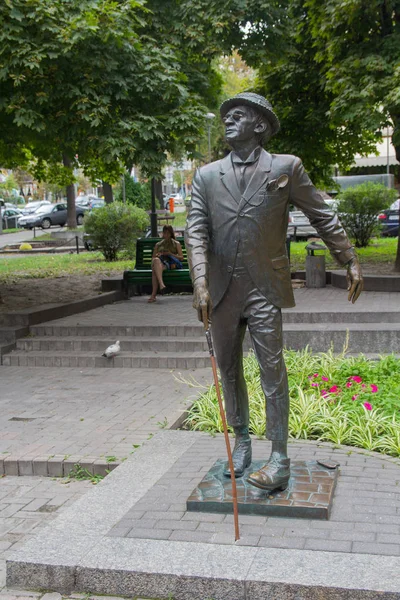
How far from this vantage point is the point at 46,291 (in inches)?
607

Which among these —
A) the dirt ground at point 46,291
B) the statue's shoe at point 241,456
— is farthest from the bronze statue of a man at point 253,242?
the dirt ground at point 46,291

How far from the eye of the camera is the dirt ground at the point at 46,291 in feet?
44.0

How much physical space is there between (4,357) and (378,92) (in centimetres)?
704

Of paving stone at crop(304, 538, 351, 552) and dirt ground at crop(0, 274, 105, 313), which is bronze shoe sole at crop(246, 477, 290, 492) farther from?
dirt ground at crop(0, 274, 105, 313)

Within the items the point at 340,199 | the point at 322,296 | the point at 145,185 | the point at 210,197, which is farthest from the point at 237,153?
the point at 145,185

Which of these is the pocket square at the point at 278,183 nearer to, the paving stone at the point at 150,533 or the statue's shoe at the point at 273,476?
the statue's shoe at the point at 273,476

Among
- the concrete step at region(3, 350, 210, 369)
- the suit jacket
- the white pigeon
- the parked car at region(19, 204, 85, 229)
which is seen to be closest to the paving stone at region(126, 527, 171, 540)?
the suit jacket

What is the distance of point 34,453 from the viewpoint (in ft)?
20.9

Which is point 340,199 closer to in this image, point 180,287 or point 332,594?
point 180,287

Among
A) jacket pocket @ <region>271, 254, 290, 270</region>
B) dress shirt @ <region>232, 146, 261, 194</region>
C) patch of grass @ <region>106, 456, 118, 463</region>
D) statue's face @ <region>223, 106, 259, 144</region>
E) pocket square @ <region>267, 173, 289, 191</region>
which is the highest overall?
statue's face @ <region>223, 106, 259, 144</region>

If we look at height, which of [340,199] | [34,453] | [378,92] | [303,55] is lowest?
[34,453]

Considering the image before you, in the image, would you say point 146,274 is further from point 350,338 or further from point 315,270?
point 350,338

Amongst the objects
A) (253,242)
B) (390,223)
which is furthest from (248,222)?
(390,223)

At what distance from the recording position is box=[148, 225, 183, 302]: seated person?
43.9 ft
